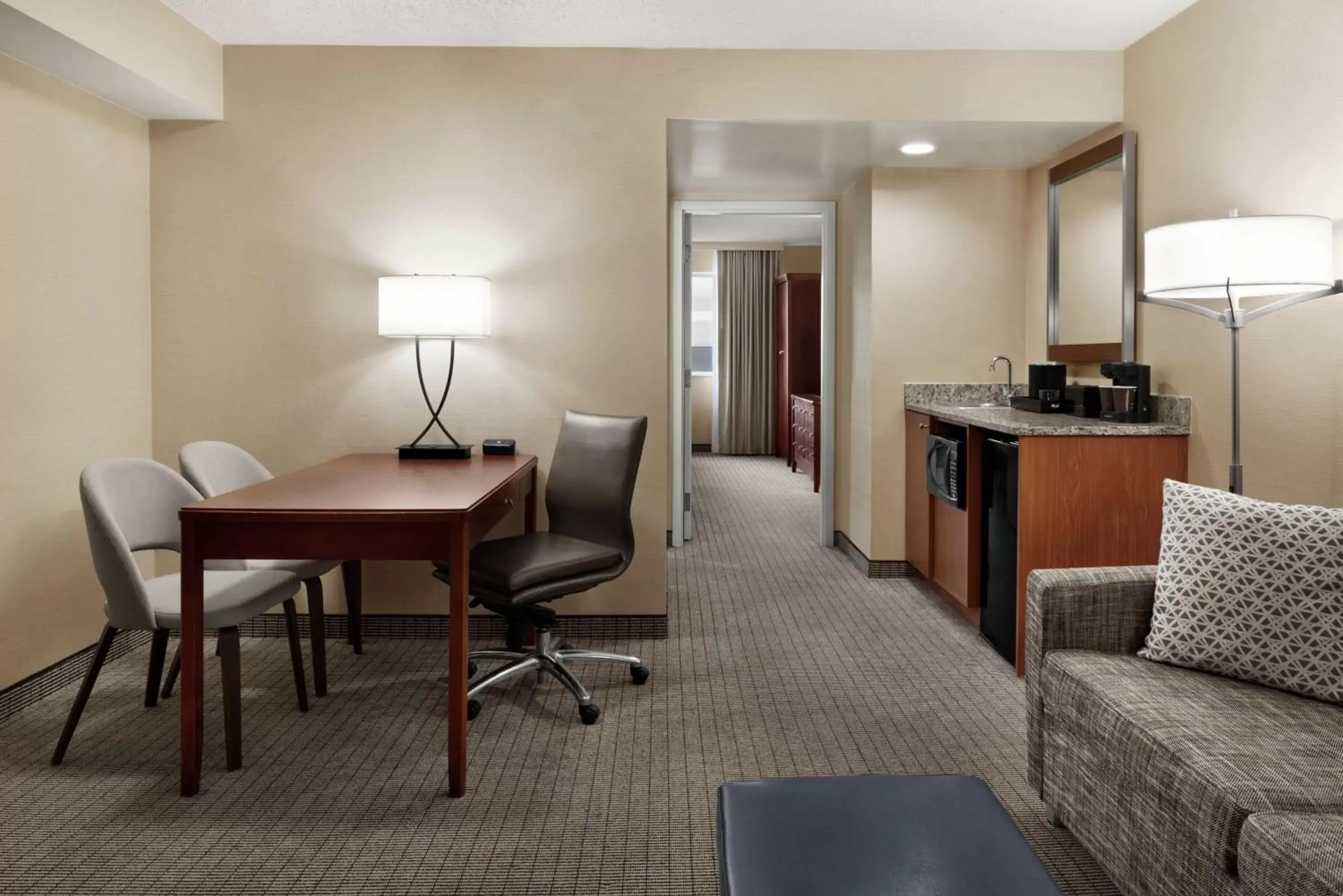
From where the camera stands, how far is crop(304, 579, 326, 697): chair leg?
2.95 meters

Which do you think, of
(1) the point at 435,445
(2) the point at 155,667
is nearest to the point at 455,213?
(1) the point at 435,445

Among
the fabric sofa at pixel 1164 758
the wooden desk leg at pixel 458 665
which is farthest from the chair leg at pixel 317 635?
the fabric sofa at pixel 1164 758

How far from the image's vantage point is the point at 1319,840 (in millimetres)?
1311

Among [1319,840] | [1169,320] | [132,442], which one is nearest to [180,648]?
[132,442]

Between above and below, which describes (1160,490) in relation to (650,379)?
below

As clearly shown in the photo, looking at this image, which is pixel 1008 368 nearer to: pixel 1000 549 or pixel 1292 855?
pixel 1000 549

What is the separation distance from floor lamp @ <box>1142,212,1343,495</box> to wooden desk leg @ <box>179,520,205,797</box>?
9.34 ft

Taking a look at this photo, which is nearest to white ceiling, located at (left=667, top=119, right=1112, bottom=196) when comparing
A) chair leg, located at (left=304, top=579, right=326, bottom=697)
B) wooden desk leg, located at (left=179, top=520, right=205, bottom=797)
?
chair leg, located at (left=304, top=579, right=326, bottom=697)

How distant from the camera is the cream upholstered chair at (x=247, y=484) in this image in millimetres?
2957

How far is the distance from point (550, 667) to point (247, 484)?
4.19ft

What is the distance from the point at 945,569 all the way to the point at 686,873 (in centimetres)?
244

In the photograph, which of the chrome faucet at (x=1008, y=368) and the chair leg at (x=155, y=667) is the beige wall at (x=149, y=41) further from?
the chrome faucet at (x=1008, y=368)

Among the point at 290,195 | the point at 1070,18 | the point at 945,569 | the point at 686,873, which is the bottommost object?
the point at 686,873

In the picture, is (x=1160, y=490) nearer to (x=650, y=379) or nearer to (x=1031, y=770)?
(x=1031, y=770)
